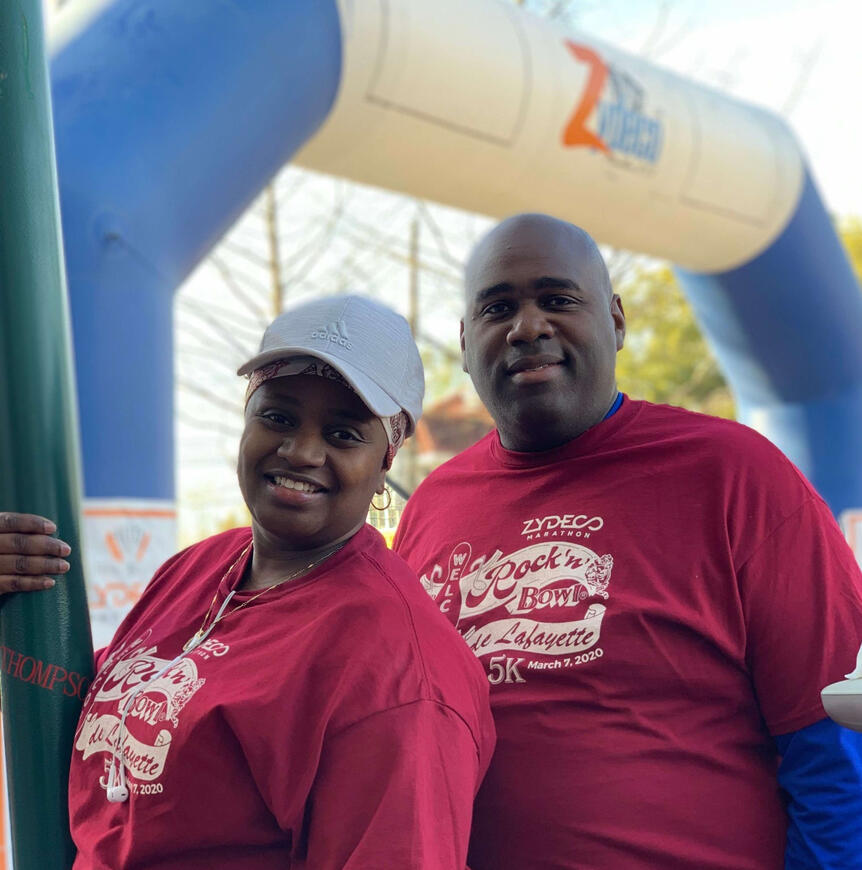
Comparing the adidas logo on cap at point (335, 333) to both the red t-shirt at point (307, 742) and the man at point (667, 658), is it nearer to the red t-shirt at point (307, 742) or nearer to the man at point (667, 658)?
the red t-shirt at point (307, 742)

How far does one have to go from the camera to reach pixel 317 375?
1428mm

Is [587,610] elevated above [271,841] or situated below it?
above

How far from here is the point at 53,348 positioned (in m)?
1.46

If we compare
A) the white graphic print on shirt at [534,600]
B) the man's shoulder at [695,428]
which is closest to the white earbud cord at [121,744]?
the white graphic print on shirt at [534,600]

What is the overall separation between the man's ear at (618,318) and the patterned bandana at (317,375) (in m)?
0.63

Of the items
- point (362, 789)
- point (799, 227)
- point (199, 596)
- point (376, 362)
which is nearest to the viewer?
point (362, 789)

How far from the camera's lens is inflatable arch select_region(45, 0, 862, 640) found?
3.60 m

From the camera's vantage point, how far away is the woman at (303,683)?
122 centimetres

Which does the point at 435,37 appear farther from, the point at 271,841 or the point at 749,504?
the point at 271,841

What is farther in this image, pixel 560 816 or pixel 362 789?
pixel 560 816

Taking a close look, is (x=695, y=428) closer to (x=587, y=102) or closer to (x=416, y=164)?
(x=416, y=164)

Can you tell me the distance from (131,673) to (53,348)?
0.43m

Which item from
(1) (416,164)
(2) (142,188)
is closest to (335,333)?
(2) (142,188)

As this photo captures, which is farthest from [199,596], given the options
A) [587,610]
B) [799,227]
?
[799,227]
